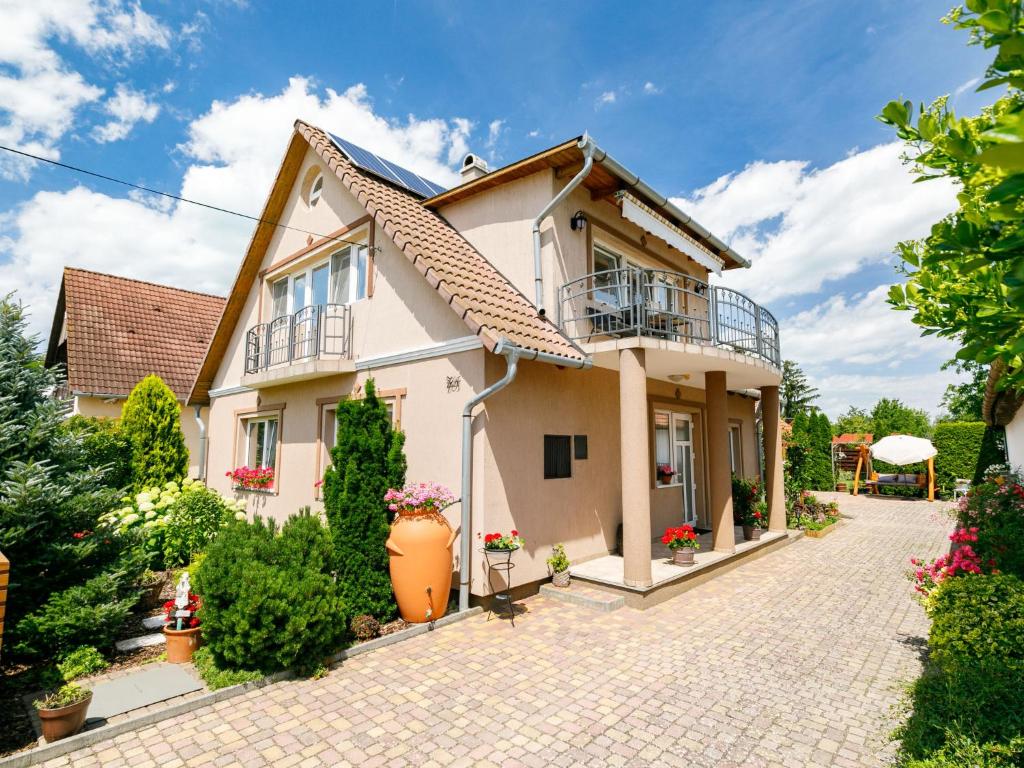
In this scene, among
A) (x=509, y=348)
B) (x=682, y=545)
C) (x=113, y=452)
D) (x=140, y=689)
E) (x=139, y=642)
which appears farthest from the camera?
(x=113, y=452)

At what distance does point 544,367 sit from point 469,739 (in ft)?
19.3

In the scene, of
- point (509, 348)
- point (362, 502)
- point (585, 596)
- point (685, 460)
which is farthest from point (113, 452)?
point (685, 460)

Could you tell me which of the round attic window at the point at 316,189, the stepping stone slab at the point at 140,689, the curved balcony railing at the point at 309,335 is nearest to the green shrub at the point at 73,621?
the stepping stone slab at the point at 140,689

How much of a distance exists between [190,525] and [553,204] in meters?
9.91

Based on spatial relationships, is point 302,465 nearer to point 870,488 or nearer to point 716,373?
point 716,373

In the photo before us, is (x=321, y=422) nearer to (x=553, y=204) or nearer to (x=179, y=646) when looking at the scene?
(x=179, y=646)

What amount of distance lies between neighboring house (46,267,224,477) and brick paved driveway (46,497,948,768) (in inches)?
454

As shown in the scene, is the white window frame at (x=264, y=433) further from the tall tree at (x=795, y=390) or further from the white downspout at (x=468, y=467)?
the tall tree at (x=795, y=390)

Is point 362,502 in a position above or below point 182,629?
above

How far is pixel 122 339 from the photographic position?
56.5 ft

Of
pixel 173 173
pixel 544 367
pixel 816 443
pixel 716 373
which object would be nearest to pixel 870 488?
pixel 816 443

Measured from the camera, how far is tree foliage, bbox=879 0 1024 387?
167 cm

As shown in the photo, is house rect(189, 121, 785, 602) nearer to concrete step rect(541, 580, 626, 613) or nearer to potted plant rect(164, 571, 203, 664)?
concrete step rect(541, 580, 626, 613)

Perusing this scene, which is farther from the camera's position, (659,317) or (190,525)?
(659,317)
